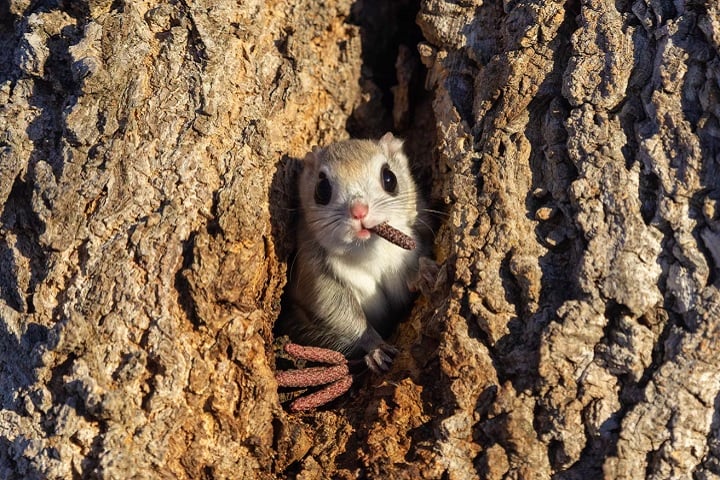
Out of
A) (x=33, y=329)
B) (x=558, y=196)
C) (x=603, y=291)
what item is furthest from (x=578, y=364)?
(x=33, y=329)

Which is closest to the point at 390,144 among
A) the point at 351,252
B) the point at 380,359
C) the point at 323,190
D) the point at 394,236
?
the point at 323,190

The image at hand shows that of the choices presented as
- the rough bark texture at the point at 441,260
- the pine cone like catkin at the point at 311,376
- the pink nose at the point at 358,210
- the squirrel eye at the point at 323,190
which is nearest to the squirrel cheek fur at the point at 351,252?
the squirrel eye at the point at 323,190

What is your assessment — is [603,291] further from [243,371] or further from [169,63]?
[169,63]

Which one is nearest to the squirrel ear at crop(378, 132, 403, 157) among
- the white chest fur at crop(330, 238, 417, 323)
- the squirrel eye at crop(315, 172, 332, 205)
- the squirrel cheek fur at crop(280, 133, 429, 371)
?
the squirrel cheek fur at crop(280, 133, 429, 371)

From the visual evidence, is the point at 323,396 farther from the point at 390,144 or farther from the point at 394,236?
the point at 390,144

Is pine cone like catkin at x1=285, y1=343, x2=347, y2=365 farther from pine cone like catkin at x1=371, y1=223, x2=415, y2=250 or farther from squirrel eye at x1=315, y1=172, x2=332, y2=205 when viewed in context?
squirrel eye at x1=315, y1=172, x2=332, y2=205

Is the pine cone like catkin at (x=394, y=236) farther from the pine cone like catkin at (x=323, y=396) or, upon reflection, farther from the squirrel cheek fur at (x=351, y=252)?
the pine cone like catkin at (x=323, y=396)
